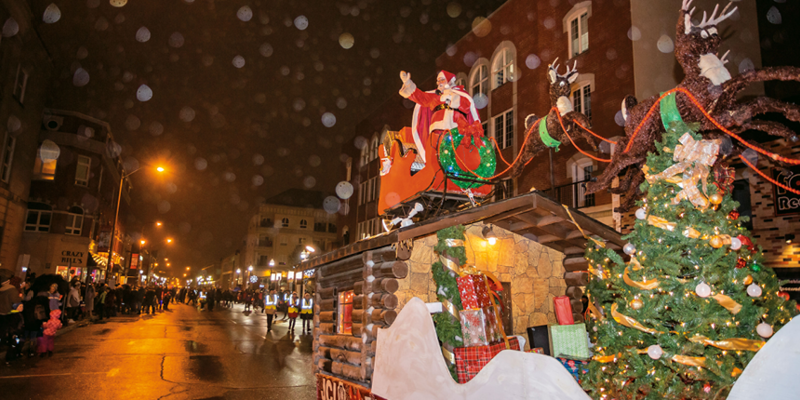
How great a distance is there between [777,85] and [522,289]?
1371 centimetres

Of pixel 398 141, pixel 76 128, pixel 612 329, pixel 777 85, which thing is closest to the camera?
pixel 612 329

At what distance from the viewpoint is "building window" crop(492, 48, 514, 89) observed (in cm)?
2102

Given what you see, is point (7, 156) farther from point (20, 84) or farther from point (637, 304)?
point (637, 304)

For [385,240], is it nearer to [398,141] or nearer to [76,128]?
[398,141]

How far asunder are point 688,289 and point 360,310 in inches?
216

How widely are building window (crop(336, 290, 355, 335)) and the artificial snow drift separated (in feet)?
7.83

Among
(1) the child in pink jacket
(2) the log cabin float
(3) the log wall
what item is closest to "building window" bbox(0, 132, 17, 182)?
(1) the child in pink jacket

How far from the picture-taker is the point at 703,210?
13.1 feet

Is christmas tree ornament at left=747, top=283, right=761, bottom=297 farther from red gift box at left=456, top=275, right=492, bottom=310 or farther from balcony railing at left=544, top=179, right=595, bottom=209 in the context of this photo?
balcony railing at left=544, top=179, right=595, bottom=209

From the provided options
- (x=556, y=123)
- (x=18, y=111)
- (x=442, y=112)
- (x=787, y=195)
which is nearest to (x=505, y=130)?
(x=787, y=195)

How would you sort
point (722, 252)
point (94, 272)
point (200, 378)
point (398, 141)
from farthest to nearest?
point (94, 272) → point (200, 378) → point (398, 141) → point (722, 252)

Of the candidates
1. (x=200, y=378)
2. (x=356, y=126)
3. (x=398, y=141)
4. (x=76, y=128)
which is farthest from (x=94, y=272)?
(x=398, y=141)

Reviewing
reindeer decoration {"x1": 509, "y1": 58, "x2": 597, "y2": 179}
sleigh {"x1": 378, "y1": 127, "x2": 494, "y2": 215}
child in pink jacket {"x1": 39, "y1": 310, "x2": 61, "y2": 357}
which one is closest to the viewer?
reindeer decoration {"x1": 509, "y1": 58, "x2": 597, "y2": 179}

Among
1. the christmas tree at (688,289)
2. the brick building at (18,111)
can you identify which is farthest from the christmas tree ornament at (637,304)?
the brick building at (18,111)
